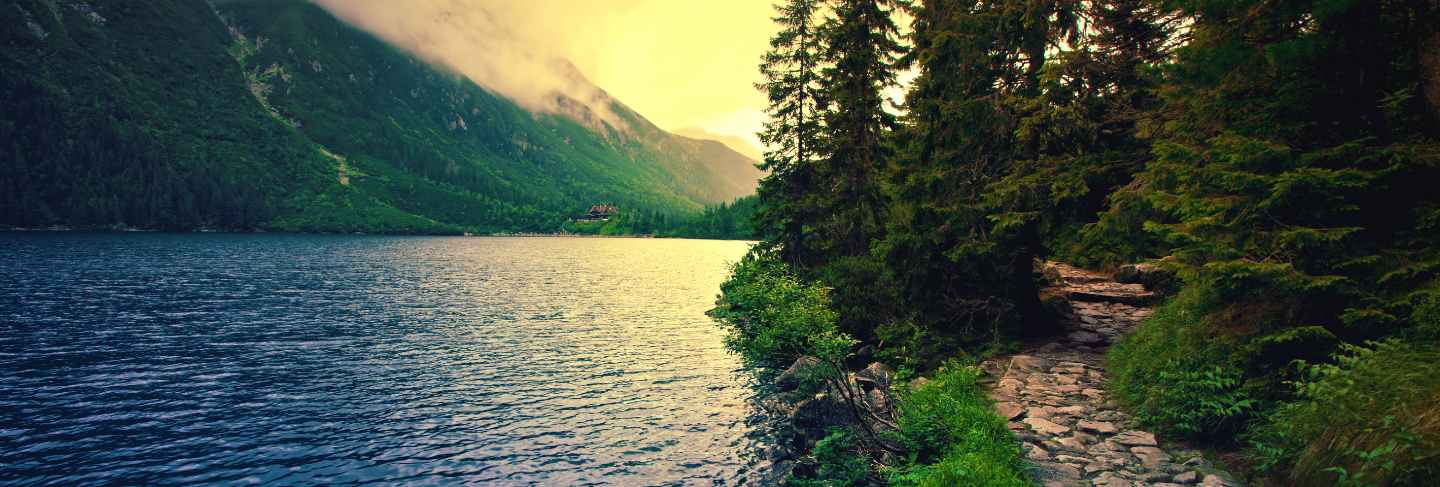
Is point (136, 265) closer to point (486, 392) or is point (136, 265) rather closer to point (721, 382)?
point (486, 392)

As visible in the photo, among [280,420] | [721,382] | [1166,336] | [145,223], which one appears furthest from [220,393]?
[145,223]

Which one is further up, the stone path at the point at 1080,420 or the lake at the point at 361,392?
the stone path at the point at 1080,420

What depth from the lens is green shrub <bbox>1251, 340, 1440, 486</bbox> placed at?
572 cm

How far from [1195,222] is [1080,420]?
429 cm

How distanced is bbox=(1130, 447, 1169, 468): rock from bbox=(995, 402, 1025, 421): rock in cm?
226

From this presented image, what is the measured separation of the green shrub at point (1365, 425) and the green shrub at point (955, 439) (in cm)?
316

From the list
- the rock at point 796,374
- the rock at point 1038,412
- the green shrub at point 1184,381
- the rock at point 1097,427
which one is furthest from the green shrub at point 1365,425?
the rock at point 796,374

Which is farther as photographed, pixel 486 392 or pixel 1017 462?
pixel 486 392

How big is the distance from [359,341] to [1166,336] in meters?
34.4

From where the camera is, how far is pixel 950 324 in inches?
711

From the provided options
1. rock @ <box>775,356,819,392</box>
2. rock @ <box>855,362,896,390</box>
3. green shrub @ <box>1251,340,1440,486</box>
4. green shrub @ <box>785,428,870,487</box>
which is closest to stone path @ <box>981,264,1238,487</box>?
green shrub @ <box>1251,340,1440,486</box>

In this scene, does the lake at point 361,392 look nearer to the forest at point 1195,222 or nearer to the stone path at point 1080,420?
the forest at point 1195,222

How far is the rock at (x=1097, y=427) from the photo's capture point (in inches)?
397

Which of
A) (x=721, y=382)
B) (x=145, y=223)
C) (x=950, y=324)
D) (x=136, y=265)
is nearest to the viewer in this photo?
(x=950, y=324)
